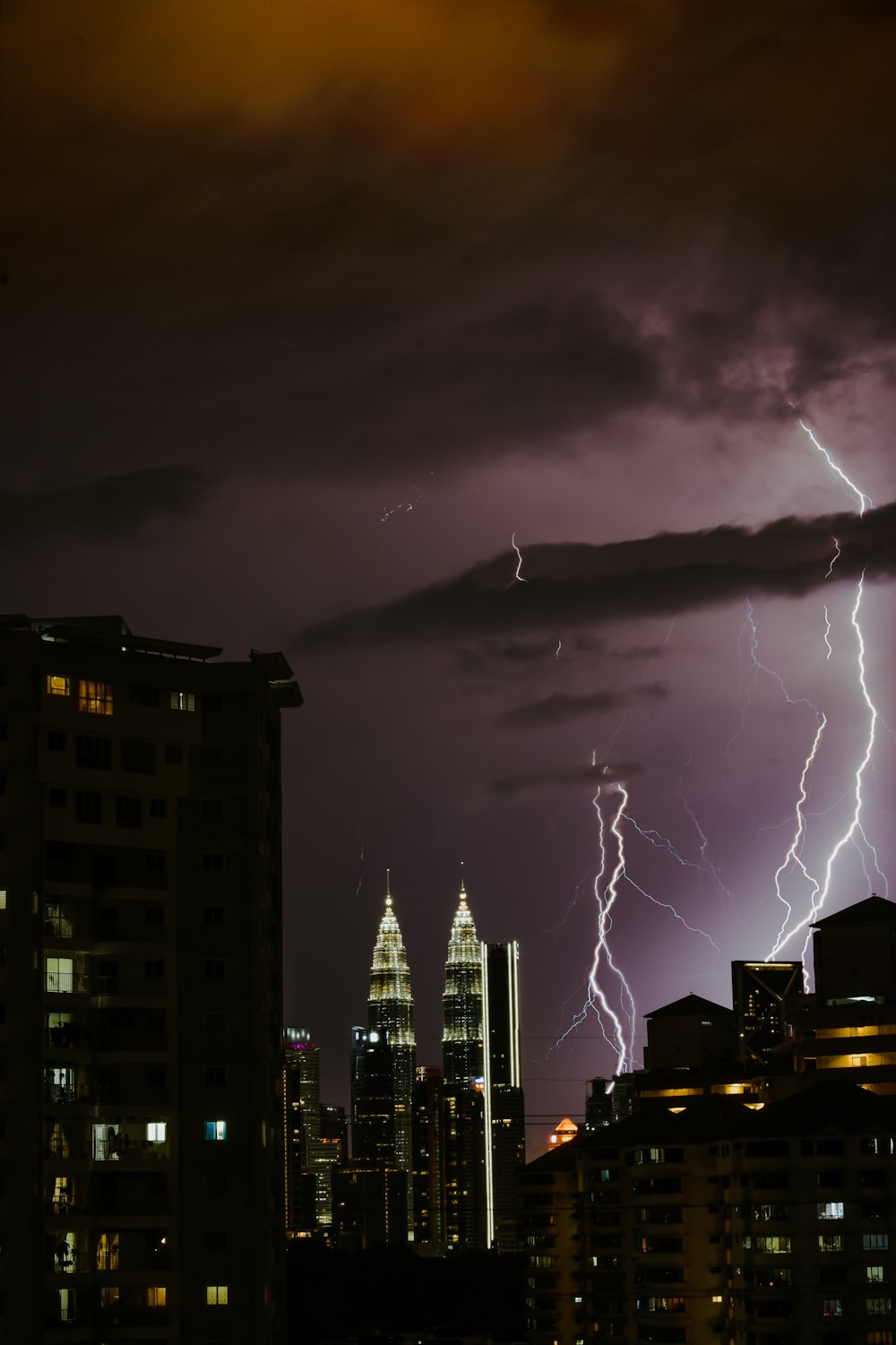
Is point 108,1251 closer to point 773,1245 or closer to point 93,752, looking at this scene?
point 93,752

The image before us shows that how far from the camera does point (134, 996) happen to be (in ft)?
238

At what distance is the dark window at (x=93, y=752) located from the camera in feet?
240

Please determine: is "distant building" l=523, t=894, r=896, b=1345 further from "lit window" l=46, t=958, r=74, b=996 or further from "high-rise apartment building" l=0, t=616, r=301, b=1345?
"lit window" l=46, t=958, r=74, b=996

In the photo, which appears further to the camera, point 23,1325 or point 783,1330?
point 783,1330

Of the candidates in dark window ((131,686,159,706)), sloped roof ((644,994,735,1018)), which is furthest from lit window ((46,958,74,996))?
sloped roof ((644,994,735,1018))

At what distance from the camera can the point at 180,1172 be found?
71625 mm

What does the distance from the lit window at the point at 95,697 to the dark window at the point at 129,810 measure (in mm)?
3094

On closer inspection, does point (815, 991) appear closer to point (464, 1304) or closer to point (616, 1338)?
point (616, 1338)

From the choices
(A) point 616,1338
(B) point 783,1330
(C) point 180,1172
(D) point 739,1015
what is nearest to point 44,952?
(C) point 180,1172

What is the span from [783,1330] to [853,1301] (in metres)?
3.28

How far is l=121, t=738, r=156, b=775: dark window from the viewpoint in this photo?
7412 centimetres

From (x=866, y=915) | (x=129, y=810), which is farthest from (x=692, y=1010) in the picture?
(x=129, y=810)

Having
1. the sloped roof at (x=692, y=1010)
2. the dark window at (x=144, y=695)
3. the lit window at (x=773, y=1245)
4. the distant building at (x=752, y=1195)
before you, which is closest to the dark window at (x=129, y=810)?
the dark window at (x=144, y=695)

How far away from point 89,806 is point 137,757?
2.48 meters
